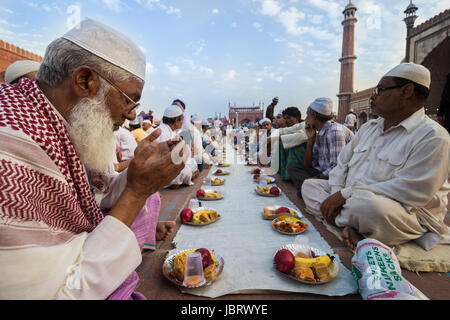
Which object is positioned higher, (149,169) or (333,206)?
(149,169)

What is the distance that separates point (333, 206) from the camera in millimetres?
2545

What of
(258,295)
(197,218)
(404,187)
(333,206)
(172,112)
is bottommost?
(258,295)

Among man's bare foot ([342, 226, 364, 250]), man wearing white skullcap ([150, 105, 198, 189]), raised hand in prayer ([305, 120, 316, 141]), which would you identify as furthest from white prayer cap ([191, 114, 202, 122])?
man's bare foot ([342, 226, 364, 250])

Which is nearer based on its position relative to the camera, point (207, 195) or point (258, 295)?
point (258, 295)

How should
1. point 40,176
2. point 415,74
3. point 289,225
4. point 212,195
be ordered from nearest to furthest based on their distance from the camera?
point 40,176
point 415,74
point 289,225
point 212,195

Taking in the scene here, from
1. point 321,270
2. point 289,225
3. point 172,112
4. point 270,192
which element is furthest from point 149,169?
point 172,112

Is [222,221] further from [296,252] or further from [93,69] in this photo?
[93,69]

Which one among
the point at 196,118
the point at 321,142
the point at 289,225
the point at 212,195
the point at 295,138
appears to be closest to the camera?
the point at 289,225

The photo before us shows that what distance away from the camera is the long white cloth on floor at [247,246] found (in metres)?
1.58

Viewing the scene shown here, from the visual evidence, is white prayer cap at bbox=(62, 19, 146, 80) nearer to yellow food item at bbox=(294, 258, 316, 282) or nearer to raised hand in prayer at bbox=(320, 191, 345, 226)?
yellow food item at bbox=(294, 258, 316, 282)

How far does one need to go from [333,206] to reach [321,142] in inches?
67.5

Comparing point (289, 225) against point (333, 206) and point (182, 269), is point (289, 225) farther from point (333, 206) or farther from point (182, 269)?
point (182, 269)

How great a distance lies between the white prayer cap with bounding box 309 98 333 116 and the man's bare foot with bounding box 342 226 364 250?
2.30m

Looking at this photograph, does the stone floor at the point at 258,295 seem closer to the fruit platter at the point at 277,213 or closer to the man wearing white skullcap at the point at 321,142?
the fruit platter at the point at 277,213
